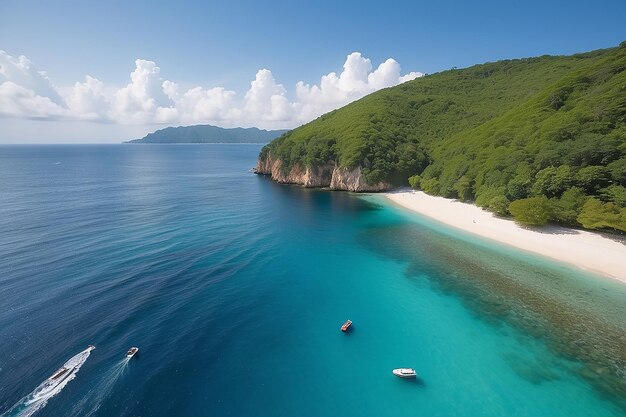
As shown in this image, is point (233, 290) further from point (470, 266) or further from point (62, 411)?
point (470, 266)

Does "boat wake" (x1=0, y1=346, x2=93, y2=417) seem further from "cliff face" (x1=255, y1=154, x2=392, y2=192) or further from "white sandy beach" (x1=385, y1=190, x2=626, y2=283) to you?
"cliff face" (x1=255, y1=154, x2=392, y2=192)

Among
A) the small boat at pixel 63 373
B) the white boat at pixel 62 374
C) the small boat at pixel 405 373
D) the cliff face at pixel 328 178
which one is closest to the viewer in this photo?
the white boat at pixel 62 374

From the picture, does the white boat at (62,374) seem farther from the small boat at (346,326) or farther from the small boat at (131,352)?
the small boat at (346,326)

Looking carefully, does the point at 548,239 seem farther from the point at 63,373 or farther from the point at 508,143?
the point at 63,373

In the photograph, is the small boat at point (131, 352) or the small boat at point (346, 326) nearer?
the small boat at point (131, 352)

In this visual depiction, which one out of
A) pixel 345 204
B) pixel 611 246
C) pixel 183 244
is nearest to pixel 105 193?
pixel 183 244

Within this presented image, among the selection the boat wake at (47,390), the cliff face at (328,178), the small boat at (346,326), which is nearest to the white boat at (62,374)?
the boat wake at (47,390)
